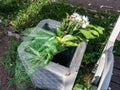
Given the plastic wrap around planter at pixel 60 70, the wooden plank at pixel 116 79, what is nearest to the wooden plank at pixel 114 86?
the wooden plank at pixel 116 79

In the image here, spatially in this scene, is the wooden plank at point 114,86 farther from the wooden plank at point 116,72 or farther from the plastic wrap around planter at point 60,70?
the plastic wrap around planter at point 60,70

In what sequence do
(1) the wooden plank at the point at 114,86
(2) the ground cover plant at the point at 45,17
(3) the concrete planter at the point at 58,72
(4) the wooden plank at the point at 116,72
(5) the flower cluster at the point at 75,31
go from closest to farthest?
(3) the concrete planter at the point at 58,72, (5) the flower cluster at the point at 75,31, (1) the wooden plank at the point at 114,86, (4) the wooden plank at the point at 116,72, (2) the ground cover plant at the point at 45,17

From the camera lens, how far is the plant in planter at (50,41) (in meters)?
3.00

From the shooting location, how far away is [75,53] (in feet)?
10.2

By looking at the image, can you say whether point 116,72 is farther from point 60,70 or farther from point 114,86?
point 60,70

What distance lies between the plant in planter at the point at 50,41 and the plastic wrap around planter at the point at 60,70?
0.03 m

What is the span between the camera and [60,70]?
292cm

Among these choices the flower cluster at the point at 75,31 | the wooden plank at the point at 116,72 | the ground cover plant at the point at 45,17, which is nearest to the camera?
the flower cluster at the point at 75,31

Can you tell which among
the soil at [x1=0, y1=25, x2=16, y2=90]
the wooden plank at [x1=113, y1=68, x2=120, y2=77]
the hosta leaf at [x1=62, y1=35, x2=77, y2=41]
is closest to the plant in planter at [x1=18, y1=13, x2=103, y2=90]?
the hosta leaf at [x1=62, y1=35, x2=77, y2=41]

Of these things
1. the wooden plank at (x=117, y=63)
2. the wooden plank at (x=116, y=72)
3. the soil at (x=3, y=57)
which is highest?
the wooden plank at (x=117, y=63)

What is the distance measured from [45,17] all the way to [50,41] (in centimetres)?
176

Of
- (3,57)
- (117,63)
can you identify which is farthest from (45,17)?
(117,63)

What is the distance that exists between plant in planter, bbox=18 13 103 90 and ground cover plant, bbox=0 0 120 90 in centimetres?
73

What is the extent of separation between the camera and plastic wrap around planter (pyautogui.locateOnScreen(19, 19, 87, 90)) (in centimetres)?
294
